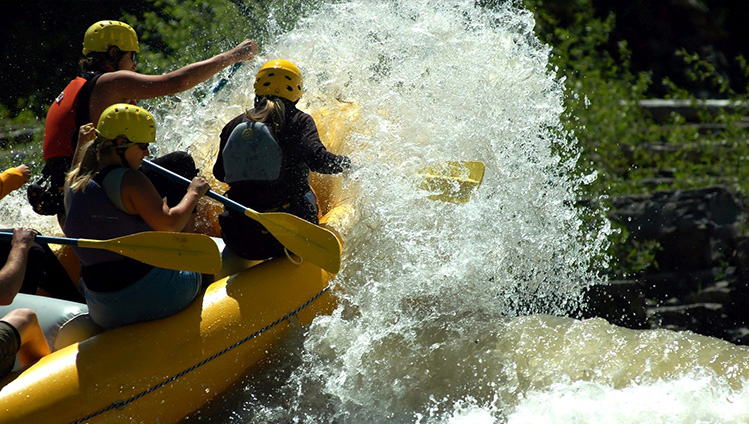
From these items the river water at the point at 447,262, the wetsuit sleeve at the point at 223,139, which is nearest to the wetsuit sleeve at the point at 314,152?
the wetsuit sleeve at the point at 223,139

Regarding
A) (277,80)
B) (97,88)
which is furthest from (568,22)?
(97,88)

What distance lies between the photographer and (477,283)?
3727 mm

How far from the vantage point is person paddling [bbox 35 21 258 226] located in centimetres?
332

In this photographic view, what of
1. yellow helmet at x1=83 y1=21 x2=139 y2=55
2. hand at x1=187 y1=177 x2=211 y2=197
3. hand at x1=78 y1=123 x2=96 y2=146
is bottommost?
hand at x1=187 y1=177 x2=211 y2=197

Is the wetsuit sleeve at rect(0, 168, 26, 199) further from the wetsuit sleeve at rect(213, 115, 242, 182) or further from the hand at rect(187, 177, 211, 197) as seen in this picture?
the hand at rect(187, 177, 211, 197)

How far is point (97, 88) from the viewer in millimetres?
3324

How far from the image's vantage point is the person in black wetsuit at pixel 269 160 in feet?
10.8

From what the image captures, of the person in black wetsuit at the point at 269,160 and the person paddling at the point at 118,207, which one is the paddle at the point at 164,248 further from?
the person in black wetsuit at the point at 269,160

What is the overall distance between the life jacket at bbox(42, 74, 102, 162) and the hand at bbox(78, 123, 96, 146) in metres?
0.28

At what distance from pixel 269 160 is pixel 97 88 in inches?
31.4

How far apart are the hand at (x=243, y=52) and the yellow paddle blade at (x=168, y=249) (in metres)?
1.12

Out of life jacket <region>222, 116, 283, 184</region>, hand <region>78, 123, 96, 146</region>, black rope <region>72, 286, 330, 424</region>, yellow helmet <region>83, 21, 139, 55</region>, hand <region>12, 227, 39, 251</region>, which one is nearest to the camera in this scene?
hand <region>12, 227, 39, 251</region>

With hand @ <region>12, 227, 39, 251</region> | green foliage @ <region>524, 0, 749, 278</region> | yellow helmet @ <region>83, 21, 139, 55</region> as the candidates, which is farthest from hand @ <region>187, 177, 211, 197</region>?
green foliage @ <region>524, 0, 749, 278</region>

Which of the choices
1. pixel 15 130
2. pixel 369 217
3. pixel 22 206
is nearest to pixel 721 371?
pixel 369 217
